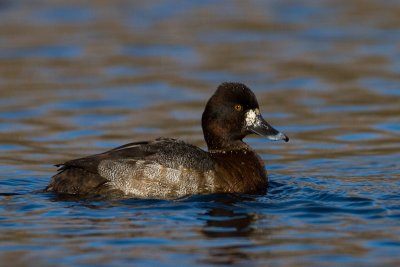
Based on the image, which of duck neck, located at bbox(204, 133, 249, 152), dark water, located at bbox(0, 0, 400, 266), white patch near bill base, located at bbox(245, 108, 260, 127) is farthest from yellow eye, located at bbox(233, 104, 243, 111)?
dark water, located at bbox(0, 0, 400, 266)

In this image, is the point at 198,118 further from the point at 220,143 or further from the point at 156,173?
the point at 156,173

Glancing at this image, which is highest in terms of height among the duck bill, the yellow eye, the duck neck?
the yellow eye

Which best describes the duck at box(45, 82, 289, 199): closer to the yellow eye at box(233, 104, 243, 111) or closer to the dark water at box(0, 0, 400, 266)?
the dark water at box(0, 0, 400, 266)

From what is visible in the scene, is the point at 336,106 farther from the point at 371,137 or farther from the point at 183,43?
the point at 183,43

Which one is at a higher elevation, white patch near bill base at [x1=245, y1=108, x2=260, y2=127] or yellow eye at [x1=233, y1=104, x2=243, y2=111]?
yellow eye at [x1=233, y1=104, x2=243, y2=111]

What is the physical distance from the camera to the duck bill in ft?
30.2

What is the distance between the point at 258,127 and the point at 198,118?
349 cm

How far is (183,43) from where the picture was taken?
1762cm

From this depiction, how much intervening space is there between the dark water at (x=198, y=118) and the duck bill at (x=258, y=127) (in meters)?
0.43

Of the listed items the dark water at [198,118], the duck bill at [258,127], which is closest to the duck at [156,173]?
the dark water at [198,118]

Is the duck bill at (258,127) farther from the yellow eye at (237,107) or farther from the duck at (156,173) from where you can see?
the duck at (156,173)

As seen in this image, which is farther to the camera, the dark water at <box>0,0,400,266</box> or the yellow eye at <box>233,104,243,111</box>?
the yellow eye at <box>233,104,243,111</box>

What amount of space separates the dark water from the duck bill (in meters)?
0.43

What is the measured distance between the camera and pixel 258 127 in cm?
929
